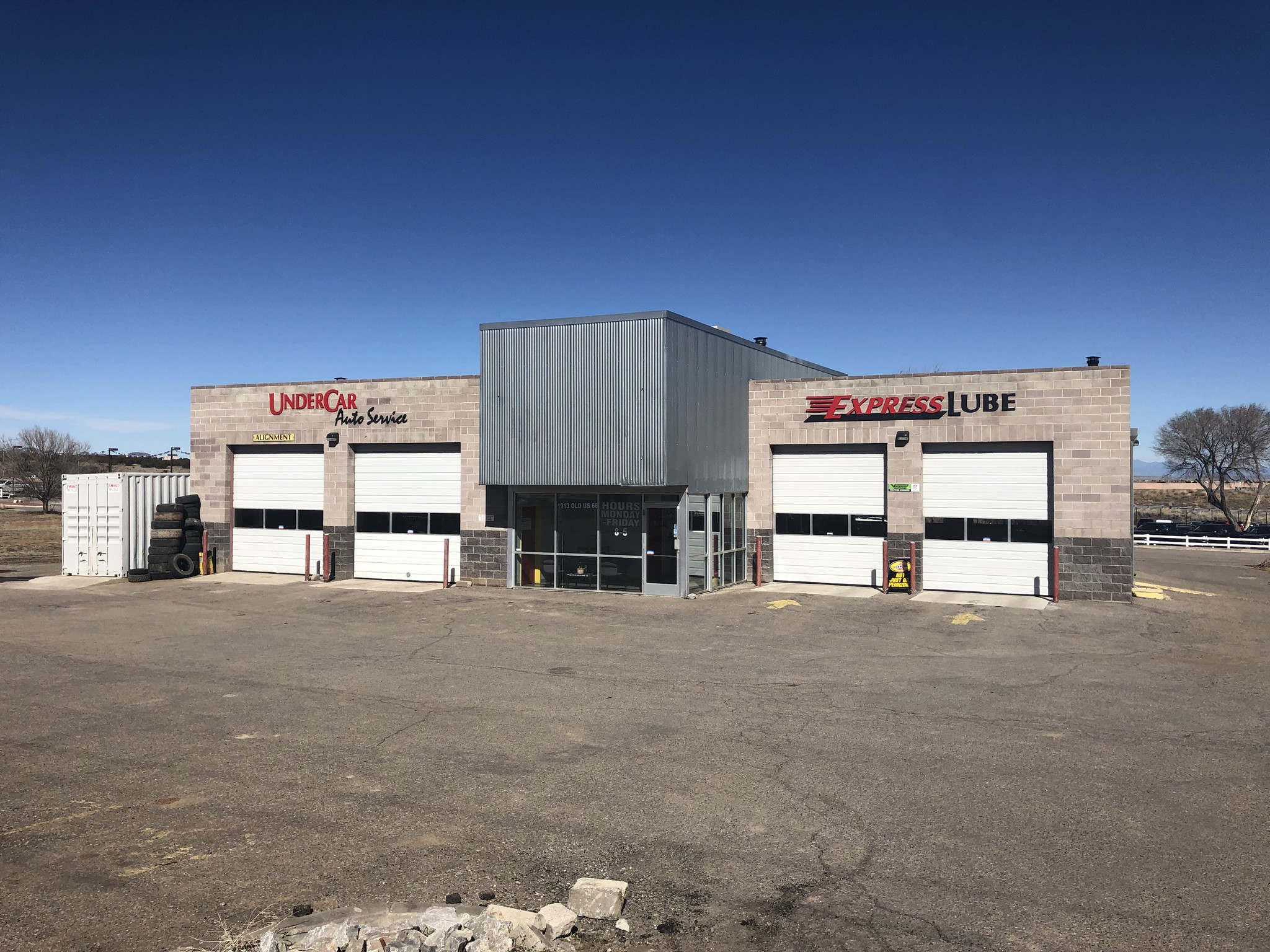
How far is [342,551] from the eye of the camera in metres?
25.5

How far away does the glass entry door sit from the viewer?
850 inches

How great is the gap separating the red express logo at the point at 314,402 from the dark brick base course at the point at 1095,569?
19.0 meters

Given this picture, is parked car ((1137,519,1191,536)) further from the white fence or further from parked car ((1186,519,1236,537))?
the white fence

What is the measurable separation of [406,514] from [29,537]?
99.4 ft

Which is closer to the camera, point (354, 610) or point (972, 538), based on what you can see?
point (354, 610)

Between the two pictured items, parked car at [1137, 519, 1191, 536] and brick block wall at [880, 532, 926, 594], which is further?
parked car at [1137, 519, 1191, 536]

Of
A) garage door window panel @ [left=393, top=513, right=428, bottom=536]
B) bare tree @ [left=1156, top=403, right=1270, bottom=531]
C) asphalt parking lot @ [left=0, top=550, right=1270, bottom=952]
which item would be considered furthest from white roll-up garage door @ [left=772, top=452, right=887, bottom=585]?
bare tree @ [left=1156, top=403, right=1270, bottom=531]

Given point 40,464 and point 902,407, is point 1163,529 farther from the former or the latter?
point 40,464

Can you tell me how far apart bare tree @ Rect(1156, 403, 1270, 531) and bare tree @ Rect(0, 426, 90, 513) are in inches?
3439

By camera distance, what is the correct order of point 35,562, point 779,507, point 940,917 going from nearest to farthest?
point 940,917 < point 779,507 < point 35,562

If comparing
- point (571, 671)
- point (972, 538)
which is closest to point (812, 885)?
point (571, 671)

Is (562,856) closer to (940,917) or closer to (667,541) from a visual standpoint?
(940,917)

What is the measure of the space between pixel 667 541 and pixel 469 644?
7320mm

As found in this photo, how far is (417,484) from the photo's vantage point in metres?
25.1
